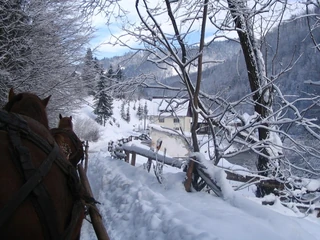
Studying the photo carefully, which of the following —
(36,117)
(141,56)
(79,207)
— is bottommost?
(79,207)

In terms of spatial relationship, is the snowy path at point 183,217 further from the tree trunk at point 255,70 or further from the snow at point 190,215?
the tree trunk at point 255,70

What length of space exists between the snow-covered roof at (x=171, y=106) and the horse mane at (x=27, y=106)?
3.79 meters

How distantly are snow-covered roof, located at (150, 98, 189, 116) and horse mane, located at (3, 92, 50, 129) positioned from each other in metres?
3.79

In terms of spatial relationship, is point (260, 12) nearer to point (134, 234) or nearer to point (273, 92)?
point (273, 92)

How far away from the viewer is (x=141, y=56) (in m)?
5.83

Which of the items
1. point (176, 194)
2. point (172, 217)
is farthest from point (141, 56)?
point (172, 217)

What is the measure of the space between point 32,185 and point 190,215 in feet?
9.44

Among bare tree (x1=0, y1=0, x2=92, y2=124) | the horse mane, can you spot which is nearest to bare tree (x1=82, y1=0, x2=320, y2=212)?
the horse mane

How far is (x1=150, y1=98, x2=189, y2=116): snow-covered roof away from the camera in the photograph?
5.90 m

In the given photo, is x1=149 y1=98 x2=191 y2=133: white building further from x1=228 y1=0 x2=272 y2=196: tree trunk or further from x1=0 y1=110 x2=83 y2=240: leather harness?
x1=0 y1=110 x2=83 y2=240: leather harness

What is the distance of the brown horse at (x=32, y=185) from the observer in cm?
156

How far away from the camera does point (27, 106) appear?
214cm

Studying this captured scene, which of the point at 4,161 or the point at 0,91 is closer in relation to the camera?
the point at 4,161

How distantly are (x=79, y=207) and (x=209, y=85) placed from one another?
17.0 feet
